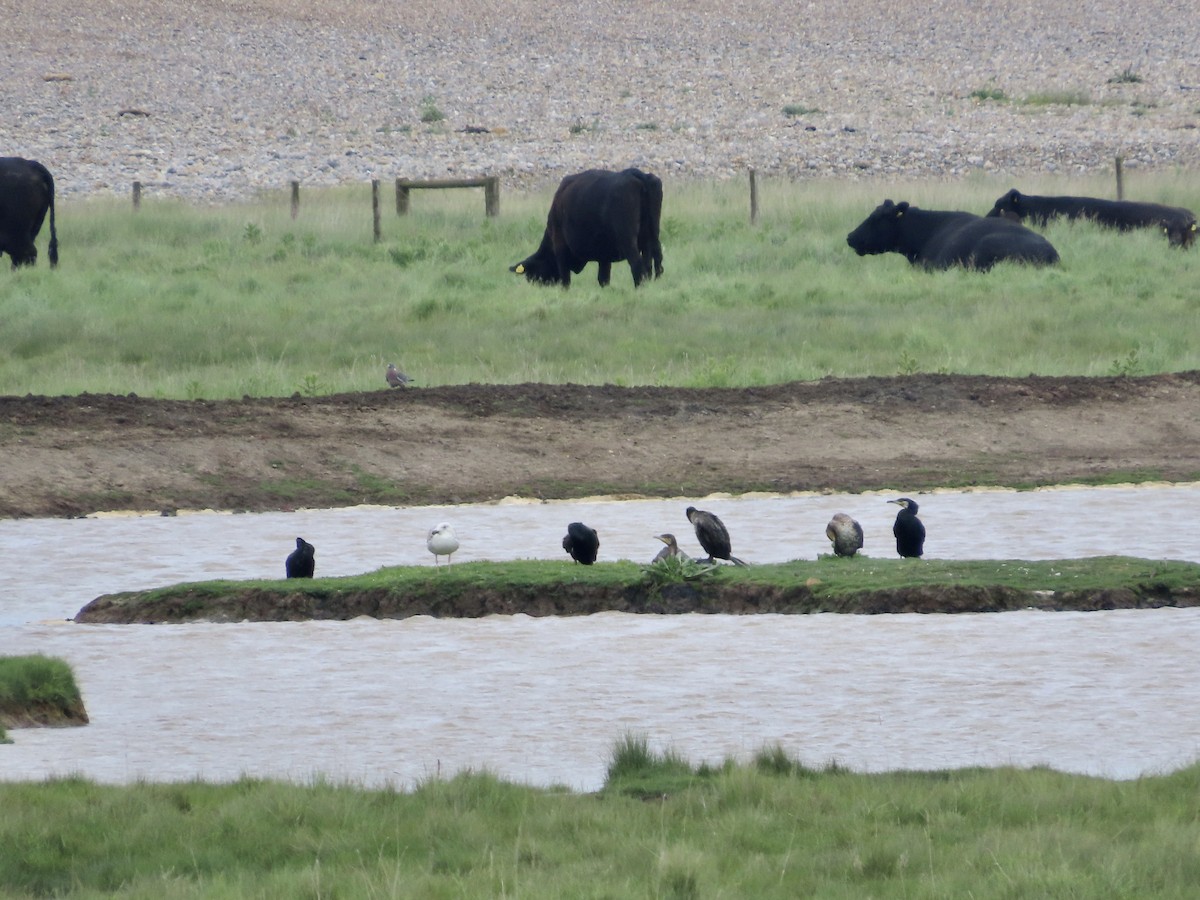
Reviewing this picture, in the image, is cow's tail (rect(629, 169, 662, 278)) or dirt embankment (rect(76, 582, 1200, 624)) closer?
dirt embankment (rect(76, 582, 1200, 624))

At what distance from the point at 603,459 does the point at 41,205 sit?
14723 mm

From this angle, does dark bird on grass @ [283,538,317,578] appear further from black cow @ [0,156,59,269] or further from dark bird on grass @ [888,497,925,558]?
black cow @ [0,156,59,269]

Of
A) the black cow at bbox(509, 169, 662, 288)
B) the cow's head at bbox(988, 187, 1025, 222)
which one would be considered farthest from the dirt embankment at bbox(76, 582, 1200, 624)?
the cow's head at bbox(988, 187, 1025, 222)

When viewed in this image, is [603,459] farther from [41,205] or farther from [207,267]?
[41,205]

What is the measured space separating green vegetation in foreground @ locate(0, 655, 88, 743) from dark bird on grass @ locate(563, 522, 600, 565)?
3.50m

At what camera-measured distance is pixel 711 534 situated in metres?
11.3

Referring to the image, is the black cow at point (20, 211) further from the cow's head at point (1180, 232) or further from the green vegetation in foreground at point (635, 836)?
the green vegetation in foreground at point (635, 836)

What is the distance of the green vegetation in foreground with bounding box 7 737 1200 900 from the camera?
558cm

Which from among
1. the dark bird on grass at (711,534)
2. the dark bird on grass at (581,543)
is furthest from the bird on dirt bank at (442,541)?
the dark bird on grass at (711,534)

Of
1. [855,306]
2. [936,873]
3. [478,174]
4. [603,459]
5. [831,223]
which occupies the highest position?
[478,174]

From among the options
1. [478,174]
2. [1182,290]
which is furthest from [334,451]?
[478,174]

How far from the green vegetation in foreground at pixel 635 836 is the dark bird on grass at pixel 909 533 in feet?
15.2

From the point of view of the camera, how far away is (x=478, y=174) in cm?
4584

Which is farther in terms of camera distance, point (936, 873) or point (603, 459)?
point (603, 459)
